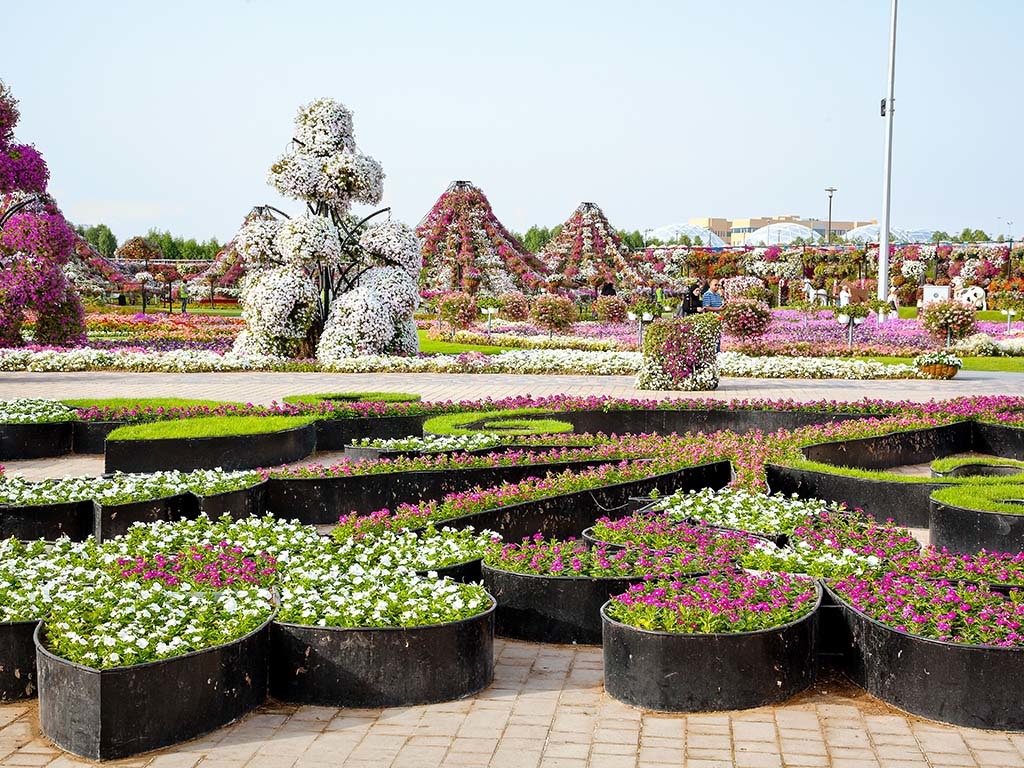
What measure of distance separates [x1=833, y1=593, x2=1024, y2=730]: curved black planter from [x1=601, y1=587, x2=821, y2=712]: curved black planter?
39 centimetres

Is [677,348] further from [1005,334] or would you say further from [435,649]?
[1005,334]

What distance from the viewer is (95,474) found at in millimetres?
9656

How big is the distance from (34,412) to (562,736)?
834 centimetres

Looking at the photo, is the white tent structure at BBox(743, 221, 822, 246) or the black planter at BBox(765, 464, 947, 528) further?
the white tent structure at BBox(743, 221, 822, 246)

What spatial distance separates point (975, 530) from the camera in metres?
6.56

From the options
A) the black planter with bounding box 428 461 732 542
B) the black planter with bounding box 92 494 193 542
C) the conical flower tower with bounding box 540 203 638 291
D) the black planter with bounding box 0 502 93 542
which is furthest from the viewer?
the conical flower tower with bounding box 540 203 638 291

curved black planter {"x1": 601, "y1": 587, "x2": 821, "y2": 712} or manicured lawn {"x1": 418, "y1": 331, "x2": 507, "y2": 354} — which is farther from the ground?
manicured lawn {"x1": 418, "y1": 331, "x2": 507, "y2": 354}

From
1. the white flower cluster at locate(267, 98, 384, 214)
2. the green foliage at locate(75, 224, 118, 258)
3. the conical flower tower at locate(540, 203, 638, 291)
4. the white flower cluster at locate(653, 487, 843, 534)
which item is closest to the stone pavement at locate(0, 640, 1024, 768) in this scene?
the white flower cluster at locate(653, 487, 843, 534)

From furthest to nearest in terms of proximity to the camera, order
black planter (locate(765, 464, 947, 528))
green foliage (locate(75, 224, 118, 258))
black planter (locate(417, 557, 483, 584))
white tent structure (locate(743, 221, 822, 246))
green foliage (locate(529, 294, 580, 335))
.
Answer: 1. white tent structure (locate(743, 221, 822, 246))
2. green foliage (locate(75, 224, 118, 258))
3. green foliage (locate(529, 294, 580, 335))
4. black planter (locate(765, 464, 947, 528))
5. black planter (locate(417, 557, 483, 584))

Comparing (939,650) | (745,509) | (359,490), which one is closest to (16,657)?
(359,490)

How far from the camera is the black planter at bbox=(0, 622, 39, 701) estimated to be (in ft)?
15.6

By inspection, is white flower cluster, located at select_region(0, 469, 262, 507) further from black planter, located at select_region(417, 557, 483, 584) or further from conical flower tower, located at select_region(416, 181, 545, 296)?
conical flower tower, located at select_region(416, 181, 545, 296)

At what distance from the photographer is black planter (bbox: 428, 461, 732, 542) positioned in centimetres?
671

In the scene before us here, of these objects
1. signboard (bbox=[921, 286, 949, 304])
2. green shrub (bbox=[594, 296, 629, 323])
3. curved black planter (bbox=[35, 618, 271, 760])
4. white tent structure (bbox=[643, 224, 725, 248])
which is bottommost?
curved black planter (bbox=[35, 618, 271, 760])
